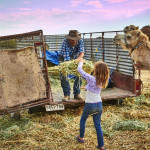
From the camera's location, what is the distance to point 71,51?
6.18m

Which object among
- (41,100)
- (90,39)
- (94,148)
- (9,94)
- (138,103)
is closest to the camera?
(94,148)

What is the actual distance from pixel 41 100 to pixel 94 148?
1639 millimetres

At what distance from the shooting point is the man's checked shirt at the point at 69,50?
600 cm

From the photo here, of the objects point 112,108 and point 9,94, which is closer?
point 9,94

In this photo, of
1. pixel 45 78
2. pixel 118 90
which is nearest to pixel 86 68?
pixel 45 78

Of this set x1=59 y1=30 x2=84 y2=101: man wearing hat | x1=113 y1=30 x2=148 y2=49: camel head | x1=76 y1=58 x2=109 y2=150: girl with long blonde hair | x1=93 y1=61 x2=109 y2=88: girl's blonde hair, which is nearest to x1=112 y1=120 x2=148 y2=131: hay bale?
x1=76 y1=58 x2=109 y2=150: girl with long blonde hair

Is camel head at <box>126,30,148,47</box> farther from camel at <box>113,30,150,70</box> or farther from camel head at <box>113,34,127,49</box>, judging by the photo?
camel head at <box>113,34,127,49</box>

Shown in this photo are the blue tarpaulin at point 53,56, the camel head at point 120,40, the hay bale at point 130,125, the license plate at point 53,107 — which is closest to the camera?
the hay bale at point 130,125

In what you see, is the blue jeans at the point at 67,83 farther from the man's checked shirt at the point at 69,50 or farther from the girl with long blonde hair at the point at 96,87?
the girl with long blonde hair at the point at 96,87

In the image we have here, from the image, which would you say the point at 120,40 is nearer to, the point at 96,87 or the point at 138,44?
the point at 138,44

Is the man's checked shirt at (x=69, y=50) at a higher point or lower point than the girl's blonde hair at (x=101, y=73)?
higher

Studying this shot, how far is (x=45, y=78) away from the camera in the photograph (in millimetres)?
5180

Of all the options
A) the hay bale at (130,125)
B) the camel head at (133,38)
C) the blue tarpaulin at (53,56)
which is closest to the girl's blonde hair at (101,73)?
the hay bale at (130,125)

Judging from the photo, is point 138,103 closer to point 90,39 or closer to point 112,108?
point 112,108
